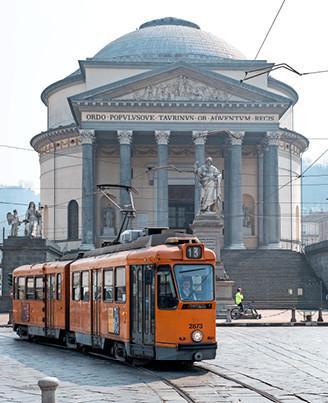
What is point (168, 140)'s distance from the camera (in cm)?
6631

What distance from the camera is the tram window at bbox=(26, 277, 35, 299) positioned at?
28872mm

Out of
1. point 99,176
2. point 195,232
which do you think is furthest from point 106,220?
point 195,232

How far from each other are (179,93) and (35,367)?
47.1m

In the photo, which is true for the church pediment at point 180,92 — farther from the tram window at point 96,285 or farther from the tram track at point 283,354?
the tram window at point 96,285

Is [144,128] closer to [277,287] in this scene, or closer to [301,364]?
[277,287]

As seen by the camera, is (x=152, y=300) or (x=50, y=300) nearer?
(x=152, y=300)

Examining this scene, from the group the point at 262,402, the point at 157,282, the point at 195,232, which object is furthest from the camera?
the point at 195,232

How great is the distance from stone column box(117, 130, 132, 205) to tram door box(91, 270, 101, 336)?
4254 cm

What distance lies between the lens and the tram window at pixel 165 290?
18141mm

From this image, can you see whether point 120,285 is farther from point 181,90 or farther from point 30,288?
point 181,90

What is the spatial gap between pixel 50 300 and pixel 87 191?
37571 mm

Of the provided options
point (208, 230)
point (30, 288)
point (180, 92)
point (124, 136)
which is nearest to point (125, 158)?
point (124, 136)

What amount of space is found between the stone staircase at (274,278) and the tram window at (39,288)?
952 inches

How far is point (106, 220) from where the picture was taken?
235 feet
